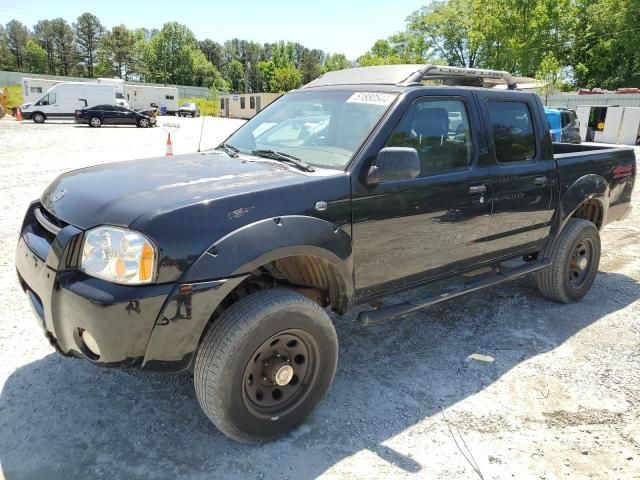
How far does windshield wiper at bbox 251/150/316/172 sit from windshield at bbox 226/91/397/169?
0.07 metres

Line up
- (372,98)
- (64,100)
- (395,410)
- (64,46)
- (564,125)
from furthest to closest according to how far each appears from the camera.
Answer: (64,46) < (64,100) < (564,125) < (372,98) < (395,410)

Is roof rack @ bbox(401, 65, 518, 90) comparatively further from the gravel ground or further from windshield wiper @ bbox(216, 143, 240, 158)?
the gravel ground

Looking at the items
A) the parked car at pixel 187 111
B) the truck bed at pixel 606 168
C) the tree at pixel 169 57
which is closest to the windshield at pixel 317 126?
the truck bed at pixel 606 168

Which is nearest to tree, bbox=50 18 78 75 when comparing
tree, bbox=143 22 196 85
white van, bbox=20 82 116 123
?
tree, bbox=143 22 196 85

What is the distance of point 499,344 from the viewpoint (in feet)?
13.4

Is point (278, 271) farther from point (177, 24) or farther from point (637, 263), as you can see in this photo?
point (177, 24)

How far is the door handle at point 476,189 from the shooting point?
3.62 metres

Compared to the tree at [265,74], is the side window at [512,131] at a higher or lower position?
lower

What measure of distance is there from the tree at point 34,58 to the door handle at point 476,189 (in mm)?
110451

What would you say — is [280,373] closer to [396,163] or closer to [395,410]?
[395,410]

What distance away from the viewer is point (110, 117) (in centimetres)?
2986

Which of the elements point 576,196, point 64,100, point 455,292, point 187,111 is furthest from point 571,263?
point 187,111

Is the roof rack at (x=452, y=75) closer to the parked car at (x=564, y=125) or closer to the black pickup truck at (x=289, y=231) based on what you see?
the black pickup truck at (x=289, y=231)

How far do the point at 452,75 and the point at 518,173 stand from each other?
917mm
